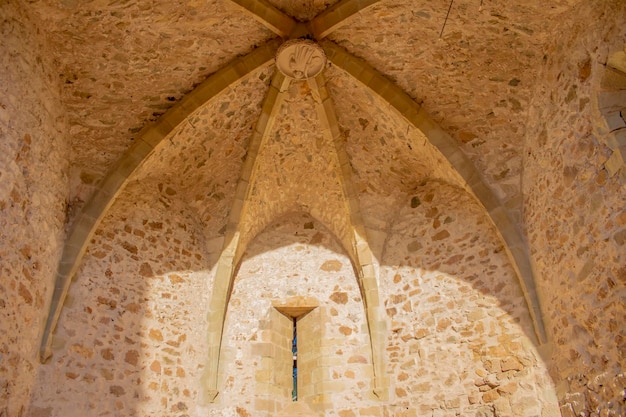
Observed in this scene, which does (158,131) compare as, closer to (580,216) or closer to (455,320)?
(455,320)

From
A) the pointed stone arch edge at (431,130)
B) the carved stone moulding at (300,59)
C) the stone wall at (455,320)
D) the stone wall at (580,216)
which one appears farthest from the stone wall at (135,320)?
the stone wall at (580,216)

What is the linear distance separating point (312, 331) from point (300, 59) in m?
3.32

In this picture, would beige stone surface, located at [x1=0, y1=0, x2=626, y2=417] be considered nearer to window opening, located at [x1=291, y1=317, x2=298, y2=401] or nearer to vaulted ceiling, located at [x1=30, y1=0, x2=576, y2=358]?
vaulted ceiling, located at [x1=30, y1=0, x2=576, y2=358]

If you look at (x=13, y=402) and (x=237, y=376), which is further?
(x=237, y=376)

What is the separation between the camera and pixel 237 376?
7391mm

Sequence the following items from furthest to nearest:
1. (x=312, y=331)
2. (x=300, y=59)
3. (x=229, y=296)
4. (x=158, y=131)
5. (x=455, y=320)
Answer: (x=229, y=296), (x=312, y=331), (x=158, y=131), (x=300, y=59), (x=455, y=320)

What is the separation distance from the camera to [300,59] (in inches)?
297

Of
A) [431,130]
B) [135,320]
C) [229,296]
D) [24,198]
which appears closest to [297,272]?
[229,296]

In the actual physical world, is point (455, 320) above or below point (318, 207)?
below

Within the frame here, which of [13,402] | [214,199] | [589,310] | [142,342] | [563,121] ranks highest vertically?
[214,199]

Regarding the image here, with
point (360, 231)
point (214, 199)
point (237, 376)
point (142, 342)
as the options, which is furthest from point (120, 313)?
point (360, 231)

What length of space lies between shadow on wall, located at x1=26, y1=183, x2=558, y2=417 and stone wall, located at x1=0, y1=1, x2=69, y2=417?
16.4 inches

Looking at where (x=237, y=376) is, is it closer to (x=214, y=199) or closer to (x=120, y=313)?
(x=120, y=313)

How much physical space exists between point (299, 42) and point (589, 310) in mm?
4229
